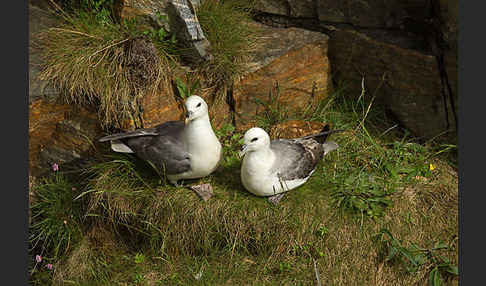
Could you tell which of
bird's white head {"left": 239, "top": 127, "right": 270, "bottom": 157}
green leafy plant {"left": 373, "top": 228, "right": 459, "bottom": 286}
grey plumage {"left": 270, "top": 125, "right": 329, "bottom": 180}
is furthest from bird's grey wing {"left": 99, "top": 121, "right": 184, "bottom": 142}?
green leafy plant {"left": 373, "top": 228, "right": 459, "bottom": 286}

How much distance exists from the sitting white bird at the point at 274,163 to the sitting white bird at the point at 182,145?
0.30 meters

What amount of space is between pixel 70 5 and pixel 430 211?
3725 mm

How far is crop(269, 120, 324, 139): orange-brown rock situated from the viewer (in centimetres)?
411

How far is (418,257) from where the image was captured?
11.1 feet

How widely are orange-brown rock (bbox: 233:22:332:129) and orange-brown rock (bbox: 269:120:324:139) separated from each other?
1.07 ft

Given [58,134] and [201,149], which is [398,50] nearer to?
[201,149]

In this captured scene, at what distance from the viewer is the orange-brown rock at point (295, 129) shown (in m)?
4.11

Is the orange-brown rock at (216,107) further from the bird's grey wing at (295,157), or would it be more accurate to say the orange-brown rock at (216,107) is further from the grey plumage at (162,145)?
the bird's grey wing at (295,157)

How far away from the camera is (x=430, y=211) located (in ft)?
12.0

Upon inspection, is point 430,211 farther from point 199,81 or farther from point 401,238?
point 199,81

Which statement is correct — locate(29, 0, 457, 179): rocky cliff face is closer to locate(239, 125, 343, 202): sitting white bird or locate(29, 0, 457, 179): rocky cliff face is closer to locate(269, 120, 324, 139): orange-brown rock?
locate(269, 120, 324, 139): orange-brown rock

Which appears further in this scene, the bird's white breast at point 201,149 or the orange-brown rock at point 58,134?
the orange-brown rock at point 58,134

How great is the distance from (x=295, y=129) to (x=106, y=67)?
171 centimetres

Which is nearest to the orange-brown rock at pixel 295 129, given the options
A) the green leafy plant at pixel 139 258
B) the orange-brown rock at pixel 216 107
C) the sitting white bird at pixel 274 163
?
the sitting white bird at pixel 274 163
